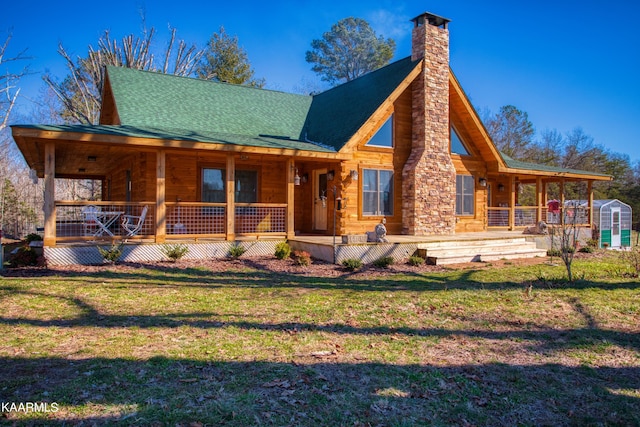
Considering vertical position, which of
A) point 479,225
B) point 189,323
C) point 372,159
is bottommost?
point 189,323

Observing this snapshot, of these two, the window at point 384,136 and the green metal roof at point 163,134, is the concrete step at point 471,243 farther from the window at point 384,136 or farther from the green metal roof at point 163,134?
the window at point 384,136

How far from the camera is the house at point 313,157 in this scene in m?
13.0

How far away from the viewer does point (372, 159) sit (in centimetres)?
1478

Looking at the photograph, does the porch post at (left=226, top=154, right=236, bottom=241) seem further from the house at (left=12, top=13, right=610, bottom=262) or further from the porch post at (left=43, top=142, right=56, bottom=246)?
the porch post at (left=43, top=142, right=56, bottom=246)

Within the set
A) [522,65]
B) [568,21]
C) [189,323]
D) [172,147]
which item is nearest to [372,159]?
[172,147]

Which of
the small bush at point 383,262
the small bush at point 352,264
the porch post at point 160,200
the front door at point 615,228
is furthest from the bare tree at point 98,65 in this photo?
the front door at point 615,228

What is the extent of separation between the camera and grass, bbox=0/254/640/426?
3516mm

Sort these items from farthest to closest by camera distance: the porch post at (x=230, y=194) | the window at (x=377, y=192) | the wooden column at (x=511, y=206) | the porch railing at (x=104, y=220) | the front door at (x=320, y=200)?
the wooden column at (x=511, y=206) → the front door at (x=320, y=200) → the window at (x=377, y=192) → the porch post at (x=230, y=194) → the porch railing at (x=104, y=220)

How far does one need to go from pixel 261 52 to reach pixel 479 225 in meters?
22.3

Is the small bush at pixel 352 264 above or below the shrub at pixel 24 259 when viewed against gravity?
below

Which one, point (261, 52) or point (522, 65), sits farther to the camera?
point (261, 52)

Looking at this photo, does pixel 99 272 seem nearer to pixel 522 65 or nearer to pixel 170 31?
pixel 170 31

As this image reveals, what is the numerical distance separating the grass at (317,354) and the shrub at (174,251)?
7.84 ft

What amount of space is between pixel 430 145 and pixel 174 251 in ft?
30.7
